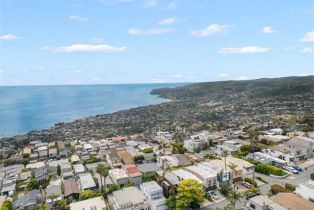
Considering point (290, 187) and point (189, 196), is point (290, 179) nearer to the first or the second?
point (290, 187)

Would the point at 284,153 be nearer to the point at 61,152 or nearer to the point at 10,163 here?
the point at 61,152

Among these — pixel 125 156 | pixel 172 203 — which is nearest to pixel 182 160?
pixel 125 156

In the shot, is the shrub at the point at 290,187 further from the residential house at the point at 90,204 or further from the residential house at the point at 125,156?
the residential house at the point at 125,156

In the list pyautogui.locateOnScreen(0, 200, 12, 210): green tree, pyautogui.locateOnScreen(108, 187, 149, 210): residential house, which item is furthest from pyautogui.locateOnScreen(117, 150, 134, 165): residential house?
pyautogui.locateOnScreen(0, 200, 12, 210): green tree

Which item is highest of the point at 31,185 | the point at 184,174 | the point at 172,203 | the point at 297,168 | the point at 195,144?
the point at 195,144

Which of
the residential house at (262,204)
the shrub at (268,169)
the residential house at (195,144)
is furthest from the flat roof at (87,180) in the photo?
the shrub at (268,169)

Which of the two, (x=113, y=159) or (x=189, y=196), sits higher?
(x=189, y=196)
